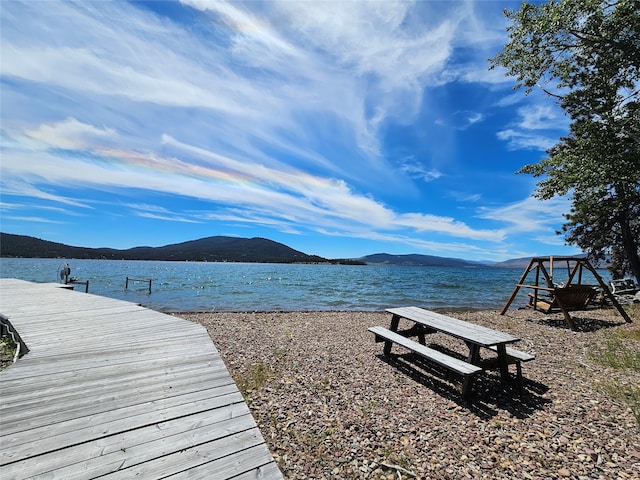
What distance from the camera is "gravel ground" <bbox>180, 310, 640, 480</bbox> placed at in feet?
11.1

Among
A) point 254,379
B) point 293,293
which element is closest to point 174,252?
point 293,293

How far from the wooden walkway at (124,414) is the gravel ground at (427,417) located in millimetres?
817

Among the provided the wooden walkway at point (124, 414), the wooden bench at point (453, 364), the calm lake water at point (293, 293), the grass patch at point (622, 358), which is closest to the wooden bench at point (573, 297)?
the grass patch at point (622, 358)

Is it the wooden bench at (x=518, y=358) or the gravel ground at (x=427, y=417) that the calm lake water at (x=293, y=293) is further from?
the wooden bench at (x=518, y=358)

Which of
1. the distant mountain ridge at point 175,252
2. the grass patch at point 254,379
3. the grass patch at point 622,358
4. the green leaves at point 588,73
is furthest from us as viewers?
the distant mountain ridge at point 175,252

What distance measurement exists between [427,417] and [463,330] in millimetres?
2263

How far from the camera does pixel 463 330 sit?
19.8 feet

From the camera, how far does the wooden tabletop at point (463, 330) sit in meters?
5.36

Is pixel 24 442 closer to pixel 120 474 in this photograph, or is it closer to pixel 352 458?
pixel 120 474

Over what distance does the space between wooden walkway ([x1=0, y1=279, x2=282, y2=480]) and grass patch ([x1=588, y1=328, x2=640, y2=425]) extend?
Answer: 562cm

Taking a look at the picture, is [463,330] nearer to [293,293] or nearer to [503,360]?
[503,360]

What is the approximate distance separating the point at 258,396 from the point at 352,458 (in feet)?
6.84

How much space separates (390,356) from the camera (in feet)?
23.8

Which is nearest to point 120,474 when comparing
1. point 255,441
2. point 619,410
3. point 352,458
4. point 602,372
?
point 255,441
